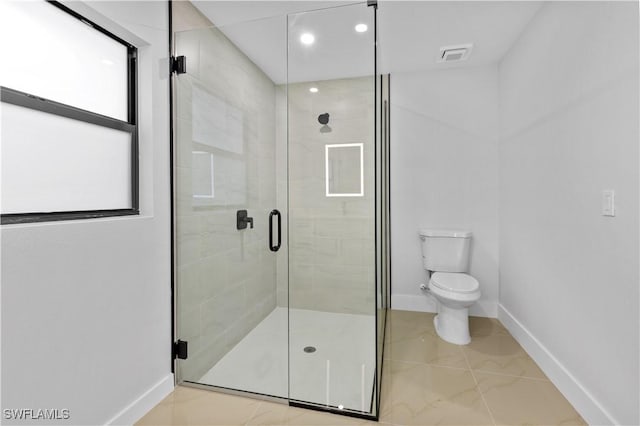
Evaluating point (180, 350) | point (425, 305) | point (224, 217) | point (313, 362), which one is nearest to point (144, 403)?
point (180, 350)

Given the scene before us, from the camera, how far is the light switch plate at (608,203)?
1.37 meters

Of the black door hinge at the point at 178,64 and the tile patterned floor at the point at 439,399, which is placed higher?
the black door hinge at the point at 178,64

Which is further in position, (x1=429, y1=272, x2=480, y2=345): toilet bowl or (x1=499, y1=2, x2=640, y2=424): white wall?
(x1=429, y1=272, x2=480, y2=345): toilet bowl

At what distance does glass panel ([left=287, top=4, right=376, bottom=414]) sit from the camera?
1.59 meters

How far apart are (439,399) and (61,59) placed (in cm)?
246

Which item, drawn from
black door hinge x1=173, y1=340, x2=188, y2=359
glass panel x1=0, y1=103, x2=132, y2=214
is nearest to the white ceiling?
glass panel x1=0, y1=103, x2=132, y2=214

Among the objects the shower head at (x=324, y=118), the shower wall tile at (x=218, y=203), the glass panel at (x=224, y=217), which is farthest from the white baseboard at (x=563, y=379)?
the shower head at (x=324, y=118)

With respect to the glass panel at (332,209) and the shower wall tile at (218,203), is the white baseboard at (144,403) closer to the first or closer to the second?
the shower wall tile at (218,203)

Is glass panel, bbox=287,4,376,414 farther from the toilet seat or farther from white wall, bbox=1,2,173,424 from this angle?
the toilet seat

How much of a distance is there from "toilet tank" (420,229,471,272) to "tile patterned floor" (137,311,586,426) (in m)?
0.70

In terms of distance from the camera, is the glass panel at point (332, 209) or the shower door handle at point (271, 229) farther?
the shower door handle at point (271, 229)

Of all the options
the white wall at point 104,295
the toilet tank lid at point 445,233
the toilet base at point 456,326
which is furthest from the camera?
the toilet tank lid at point 445,233

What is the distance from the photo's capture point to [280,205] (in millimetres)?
1725

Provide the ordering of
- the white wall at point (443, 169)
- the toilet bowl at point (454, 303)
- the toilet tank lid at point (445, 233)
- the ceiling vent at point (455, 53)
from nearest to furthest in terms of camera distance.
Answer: the toilet bowl at point (454, 303), the ceiling vent at point (455, 53), the toilet tank lid at point (445, 233), the white wall at point (443, 169)
